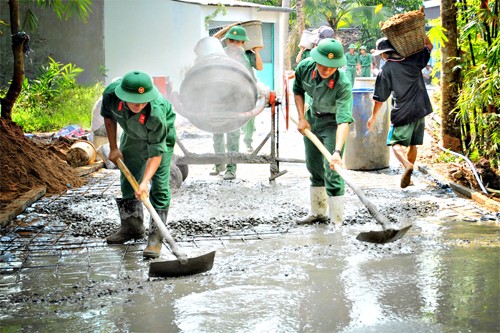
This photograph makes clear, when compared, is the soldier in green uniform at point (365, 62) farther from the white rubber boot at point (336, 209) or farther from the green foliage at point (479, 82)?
the white rubber boot at point (336, 209)

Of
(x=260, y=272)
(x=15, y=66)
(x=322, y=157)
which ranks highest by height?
(x=15, y=66)

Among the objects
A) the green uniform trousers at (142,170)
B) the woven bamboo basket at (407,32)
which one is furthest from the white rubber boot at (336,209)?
the woven bamboo basket at (407,32)

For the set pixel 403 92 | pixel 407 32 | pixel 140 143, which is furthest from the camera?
pixel 403 92

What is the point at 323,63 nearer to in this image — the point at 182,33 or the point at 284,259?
the point at 284,259

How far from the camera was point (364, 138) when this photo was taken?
1151 centimetres

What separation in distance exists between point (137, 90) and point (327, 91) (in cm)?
226

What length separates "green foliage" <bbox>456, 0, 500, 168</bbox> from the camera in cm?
913

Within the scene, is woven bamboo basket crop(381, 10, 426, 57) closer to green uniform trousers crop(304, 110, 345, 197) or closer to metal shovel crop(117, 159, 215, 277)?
Answer: green uniform trousers crop(304, 110, 345, 197)

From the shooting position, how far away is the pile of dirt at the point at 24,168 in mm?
9492

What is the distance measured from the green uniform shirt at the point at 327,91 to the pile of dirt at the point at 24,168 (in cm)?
387

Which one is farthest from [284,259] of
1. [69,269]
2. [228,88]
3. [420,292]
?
[228,88]

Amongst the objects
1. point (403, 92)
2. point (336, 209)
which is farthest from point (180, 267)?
point (403, 92)

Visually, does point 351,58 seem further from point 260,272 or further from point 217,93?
point 260,272

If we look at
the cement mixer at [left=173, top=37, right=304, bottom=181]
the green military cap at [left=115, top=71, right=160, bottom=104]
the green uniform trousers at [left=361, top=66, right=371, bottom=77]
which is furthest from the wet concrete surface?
the green uniform trousers at [left=361, top=66, right=371, bottom=77]
